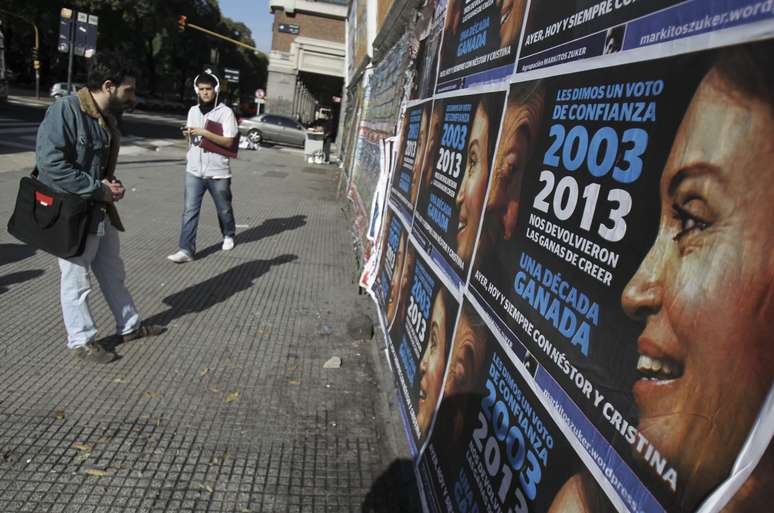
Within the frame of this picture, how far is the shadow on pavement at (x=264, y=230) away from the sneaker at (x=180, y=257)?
0.90 feet

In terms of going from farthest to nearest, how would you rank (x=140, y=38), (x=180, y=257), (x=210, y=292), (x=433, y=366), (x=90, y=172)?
(x=140, y=38) → (x=180, y=257) → (x=210, y=292) → (x=90, y=172) → (x=433, y=366)

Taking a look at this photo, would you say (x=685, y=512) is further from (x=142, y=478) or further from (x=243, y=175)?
(x=243, y=175)

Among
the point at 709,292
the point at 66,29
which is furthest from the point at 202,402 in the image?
the point at 66,29

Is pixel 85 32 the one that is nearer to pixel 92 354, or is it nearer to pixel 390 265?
pixel 92 354

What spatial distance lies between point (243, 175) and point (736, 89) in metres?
14.9

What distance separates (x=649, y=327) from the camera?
3.84 ft

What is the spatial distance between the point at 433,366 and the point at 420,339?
13.2 inches

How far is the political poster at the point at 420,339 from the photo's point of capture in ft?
8.64

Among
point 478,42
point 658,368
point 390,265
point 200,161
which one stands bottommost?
point 390,265

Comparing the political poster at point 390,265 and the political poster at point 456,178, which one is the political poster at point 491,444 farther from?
the political poster at point 390,265

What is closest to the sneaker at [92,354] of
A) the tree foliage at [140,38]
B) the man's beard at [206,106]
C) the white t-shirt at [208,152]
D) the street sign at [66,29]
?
the white t-shirt at [208,152]

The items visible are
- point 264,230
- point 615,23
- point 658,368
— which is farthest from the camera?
point 264,230

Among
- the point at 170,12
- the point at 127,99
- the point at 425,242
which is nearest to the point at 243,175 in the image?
the point at 127,99

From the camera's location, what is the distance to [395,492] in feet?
9.52
